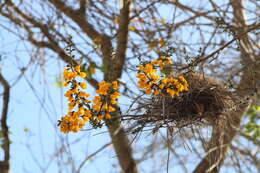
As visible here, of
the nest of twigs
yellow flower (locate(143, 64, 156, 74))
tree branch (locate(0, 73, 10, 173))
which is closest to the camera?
yellow flower (locate(143, 64, 156, 74))

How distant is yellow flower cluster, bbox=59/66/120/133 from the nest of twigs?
0.14 meters

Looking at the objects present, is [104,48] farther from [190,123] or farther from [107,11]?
[190,123]

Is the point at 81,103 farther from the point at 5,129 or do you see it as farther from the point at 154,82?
the point at 5,129

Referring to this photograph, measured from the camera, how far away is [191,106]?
145cm

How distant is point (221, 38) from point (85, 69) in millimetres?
1606

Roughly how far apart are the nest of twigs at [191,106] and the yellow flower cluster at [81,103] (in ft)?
0.47

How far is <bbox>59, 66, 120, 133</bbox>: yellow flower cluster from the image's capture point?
1.27 metres

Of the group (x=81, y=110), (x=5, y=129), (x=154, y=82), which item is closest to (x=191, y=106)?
(x=154, y=82)

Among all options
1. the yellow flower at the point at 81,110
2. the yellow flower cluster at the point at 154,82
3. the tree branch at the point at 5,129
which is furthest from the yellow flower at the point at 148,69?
the tree branch at the point at 5,129

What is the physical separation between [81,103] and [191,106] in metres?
0.43

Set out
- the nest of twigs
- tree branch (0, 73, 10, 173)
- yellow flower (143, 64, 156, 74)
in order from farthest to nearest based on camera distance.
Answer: tree branch (0, 73, 10, 173) → the nest of twigs → yellow flower (143, 64, 156, 74)

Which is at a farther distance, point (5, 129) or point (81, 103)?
point (5, 129)

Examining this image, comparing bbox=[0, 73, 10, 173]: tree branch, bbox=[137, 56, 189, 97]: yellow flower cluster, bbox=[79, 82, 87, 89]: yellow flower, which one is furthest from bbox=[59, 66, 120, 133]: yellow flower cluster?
bbox=[0, 73, 10, 173]: tree branch

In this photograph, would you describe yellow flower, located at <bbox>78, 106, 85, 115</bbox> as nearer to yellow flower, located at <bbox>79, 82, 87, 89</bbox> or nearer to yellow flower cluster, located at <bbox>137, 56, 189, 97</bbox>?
yellow flower, located at <bbox>79, 82, 87, 89</bbox>
